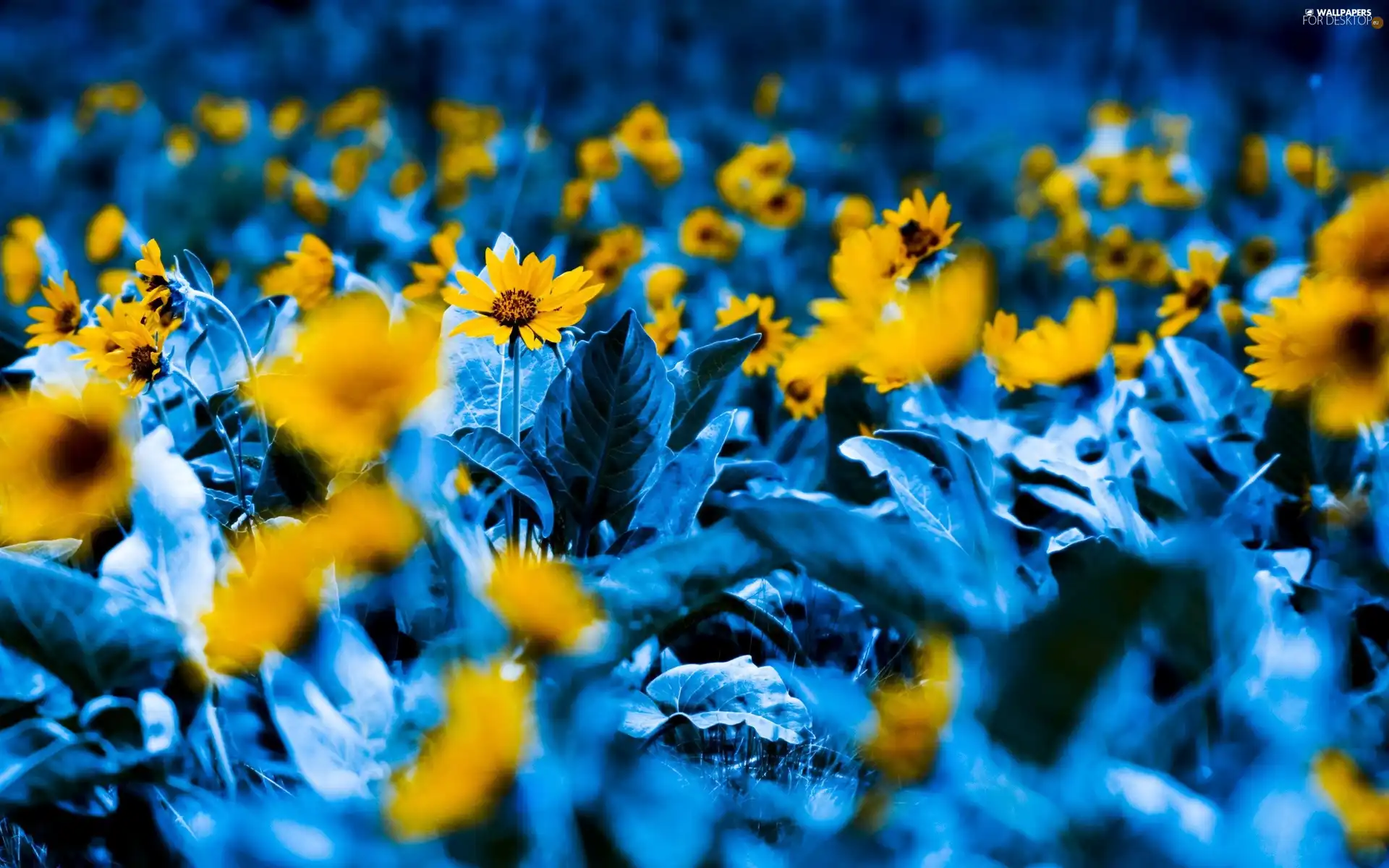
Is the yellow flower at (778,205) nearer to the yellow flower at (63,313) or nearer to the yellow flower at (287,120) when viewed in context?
the yellow flower at (63,313)

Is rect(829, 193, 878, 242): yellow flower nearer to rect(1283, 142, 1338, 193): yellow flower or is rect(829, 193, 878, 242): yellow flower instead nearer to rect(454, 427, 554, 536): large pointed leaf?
rect(1283, 142, 1338, 193): yellow flower

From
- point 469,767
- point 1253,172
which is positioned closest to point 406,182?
point 1253,172

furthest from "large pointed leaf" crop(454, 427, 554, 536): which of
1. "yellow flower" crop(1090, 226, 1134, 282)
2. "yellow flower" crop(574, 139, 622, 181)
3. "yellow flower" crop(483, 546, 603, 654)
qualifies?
"yellow flower" crop(574, 139, 622, 181)

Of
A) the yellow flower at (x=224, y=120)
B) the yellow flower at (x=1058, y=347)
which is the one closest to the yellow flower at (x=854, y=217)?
the yellow flower at (x=1058, y=347)

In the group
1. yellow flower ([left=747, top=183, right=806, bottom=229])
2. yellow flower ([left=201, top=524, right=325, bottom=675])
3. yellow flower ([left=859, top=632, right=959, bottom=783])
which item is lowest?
yellow flower ([left=747, top=183, right=806, bottom=229])

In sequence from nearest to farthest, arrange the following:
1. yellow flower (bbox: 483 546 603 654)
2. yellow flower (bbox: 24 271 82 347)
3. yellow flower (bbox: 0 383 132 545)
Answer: yellow flower (bbox: 483 546 603 654) < yellow flower (bbox: 0 383 132 545) < yellow flower (bbox: 24 271 82 347)

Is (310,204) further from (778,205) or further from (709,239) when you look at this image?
(778,205)
